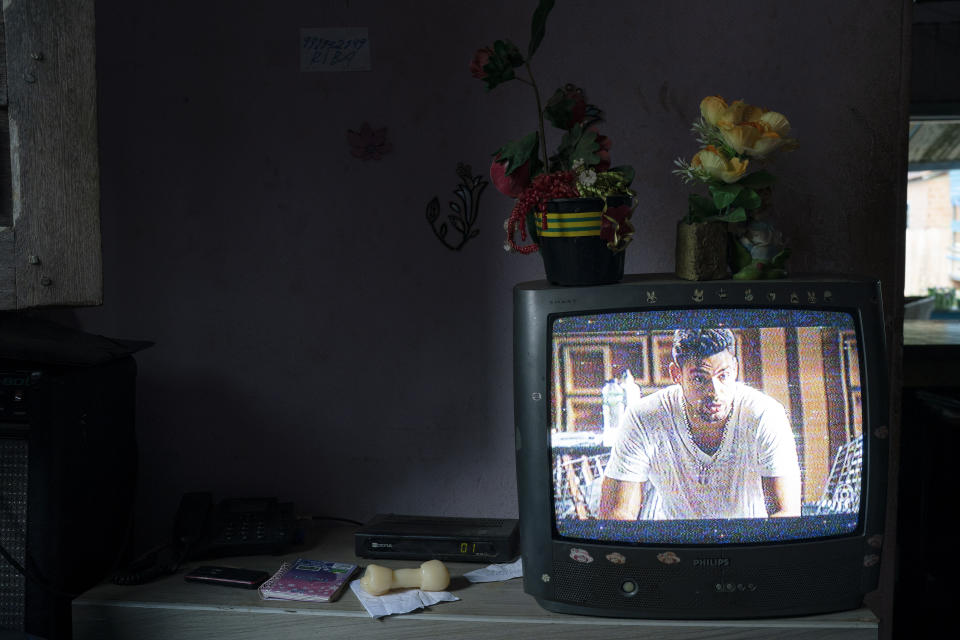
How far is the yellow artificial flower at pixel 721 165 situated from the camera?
4.52ft

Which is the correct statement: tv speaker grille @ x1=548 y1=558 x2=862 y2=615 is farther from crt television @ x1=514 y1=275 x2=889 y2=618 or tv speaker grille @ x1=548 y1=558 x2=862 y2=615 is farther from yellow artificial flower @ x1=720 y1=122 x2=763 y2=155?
yellow artificial flower @ x1=720 y1=122 x2=763 y2=155

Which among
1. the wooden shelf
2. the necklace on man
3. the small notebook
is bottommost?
the wooden shelf

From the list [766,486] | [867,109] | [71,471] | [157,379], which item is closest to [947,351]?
[867,109]

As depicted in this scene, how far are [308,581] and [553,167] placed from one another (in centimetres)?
83

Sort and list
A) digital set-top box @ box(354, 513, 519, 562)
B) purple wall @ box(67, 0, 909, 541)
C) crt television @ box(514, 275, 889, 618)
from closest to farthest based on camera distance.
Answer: crt television @ box(514, 275, 889, 618)
digital set-top box @ box(354, 513, 519, 562)
purple wall @ box(67, 0, 909, 541)

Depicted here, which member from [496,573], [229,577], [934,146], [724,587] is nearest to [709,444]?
[724,587]

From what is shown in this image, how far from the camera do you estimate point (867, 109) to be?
1653 millimetres

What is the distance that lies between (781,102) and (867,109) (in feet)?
0.55

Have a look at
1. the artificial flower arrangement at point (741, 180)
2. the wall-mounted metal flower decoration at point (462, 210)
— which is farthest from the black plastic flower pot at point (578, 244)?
the wall-mounted metal flower decoration at point (462, 210)

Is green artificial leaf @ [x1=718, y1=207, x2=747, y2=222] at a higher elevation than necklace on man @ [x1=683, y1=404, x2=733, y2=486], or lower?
higher

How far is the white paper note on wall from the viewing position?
5.67ft

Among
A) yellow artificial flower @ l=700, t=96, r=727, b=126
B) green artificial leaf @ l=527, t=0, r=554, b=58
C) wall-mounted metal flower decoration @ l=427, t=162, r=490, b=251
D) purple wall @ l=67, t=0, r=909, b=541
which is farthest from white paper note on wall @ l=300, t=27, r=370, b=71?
yellow artificial flower @ l=700, t=96, r=727, b=126

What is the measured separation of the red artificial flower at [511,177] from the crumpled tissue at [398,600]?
69cm

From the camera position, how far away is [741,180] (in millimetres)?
1428
